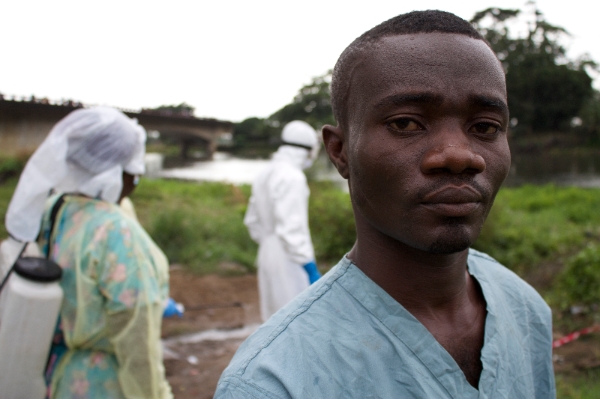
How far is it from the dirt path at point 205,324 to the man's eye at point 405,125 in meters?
3.39

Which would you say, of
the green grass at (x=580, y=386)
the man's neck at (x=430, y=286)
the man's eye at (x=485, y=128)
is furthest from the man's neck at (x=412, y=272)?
the green grass at (x=580, y=386)

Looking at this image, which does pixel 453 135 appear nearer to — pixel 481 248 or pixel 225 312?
pixel 225 312

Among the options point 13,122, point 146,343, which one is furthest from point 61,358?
point 13,122

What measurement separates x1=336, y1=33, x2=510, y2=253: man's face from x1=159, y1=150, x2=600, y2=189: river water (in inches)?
578

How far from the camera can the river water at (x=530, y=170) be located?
18.5 m

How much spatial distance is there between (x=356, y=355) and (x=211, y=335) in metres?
4.29

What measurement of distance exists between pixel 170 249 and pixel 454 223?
278 inches

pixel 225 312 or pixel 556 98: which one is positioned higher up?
pixel 556 98

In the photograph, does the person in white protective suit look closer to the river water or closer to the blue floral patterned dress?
the blue floral patterned dress

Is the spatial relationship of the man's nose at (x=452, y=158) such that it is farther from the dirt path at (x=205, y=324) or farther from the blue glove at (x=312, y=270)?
the dirt path at (x=205, y=324)

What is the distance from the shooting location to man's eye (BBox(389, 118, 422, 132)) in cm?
96

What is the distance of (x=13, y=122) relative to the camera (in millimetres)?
8023

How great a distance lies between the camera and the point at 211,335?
16.3 ft

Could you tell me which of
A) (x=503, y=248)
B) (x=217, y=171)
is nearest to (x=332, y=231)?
(x=503, y=248)
